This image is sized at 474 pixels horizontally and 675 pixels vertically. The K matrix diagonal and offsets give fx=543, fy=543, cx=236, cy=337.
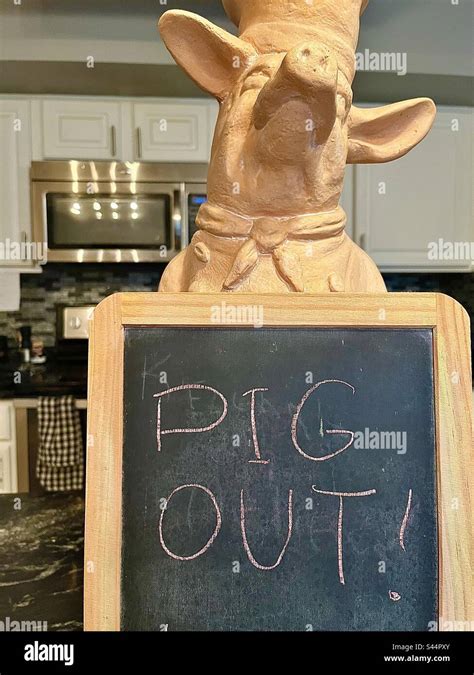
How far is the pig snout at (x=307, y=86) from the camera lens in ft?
2.10

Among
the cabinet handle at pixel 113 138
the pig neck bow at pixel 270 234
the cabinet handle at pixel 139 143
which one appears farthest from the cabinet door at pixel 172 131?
the pig neck bow at pixel 270 234

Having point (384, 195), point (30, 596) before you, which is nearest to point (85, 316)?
point (384, 195)

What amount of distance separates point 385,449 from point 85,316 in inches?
102

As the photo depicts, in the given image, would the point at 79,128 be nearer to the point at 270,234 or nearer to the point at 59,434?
the point at 59,434

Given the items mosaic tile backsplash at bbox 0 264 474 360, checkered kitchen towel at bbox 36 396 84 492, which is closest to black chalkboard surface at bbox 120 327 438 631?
checkered kitchen towel at bbox 36 396 84 492

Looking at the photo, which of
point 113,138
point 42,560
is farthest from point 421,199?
point 42,560

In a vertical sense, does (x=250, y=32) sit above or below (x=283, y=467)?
above

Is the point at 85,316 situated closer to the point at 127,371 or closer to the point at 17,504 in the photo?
the point at 17,504

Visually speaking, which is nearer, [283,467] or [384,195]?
[283,467]

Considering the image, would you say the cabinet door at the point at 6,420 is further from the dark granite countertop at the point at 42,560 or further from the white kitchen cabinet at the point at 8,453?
the dark granite countertop at the point at 42,560

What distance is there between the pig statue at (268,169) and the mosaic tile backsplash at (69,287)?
235 cm

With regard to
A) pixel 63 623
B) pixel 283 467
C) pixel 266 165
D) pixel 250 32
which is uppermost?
pixel 250 32

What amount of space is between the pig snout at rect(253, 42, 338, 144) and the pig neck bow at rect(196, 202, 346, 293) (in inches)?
5.2

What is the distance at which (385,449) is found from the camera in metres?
0.67
